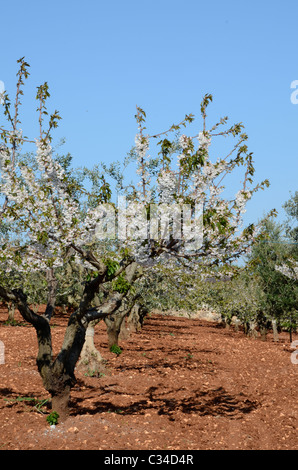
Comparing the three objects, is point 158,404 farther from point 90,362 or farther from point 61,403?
point 90,362

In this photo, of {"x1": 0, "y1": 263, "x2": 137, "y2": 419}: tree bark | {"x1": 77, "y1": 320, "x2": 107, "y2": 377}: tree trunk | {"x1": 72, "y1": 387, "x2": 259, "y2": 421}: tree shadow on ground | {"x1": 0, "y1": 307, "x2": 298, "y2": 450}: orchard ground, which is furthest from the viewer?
{"x1": 77, "y1": 320, "x2": 107, "y2": 377}: tree trunk

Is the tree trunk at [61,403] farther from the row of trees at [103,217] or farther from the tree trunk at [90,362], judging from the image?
the tree trunk at [90,362]

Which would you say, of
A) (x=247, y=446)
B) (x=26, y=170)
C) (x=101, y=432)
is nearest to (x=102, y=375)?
(x=101, y=432)

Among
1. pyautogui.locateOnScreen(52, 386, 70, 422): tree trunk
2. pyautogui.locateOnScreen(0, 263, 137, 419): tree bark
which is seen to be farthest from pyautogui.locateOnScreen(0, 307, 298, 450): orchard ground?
pyautogui.locateOnScreen(0, 263, 137, 419): tree bark

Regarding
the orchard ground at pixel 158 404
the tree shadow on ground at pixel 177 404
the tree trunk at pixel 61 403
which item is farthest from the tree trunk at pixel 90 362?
the tree trunk at pixel 61 403

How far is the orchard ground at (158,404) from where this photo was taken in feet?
31.2

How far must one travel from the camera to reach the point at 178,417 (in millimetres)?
11297

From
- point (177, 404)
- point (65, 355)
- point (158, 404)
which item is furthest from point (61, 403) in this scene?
point (177, 404)

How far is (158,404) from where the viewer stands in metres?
12.4

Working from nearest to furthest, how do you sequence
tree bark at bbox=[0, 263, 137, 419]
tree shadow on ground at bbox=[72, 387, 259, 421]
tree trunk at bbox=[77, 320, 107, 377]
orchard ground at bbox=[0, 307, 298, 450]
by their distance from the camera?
orchard ground at bbox=[0, 307, 298, 450] < tree bark at bbox=[0, 263, 137, 419] < tree shadow on ground at bbox=[72, 387, 259, 421] < tree trunk at bbox=[77, 320, 107, 377]

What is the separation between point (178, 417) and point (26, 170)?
7440 millimetres

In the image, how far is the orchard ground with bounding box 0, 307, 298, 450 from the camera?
31.2ft

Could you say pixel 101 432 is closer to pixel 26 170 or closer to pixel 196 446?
pixel 196 446

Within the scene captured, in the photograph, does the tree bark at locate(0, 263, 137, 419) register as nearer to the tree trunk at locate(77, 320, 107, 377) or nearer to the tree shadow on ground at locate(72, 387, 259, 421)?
the tree shadow on ground at locate(72, 387, 259, 421)
